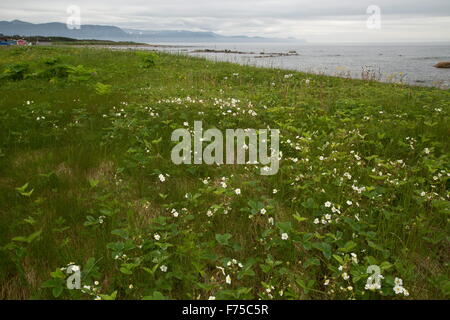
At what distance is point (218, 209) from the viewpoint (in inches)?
175

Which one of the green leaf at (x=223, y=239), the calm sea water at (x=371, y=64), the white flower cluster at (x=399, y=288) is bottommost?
the white flower cluster at (x=399, y=288)

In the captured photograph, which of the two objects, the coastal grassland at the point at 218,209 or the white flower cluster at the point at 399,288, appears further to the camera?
the coastal grassland at the point at 218,209

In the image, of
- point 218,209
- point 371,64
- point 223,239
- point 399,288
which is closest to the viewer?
point 399,288

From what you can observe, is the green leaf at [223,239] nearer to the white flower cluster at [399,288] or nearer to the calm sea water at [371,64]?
the white flower cluster at [399,288]

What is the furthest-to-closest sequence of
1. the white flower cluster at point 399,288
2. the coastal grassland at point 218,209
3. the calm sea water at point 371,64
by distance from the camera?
1. the calm sea water at point 371,64
2. the coastal grassland at point 218,209
3. the white flower cluster at point 399,288

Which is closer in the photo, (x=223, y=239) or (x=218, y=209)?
(x=223, y=239)

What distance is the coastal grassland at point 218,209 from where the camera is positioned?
320cm

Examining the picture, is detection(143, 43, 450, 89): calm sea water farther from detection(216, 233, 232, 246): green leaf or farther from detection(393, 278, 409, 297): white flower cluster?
detection(216, 233, 232, 246): green leaf

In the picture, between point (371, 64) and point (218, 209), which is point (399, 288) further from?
point (371, 64)

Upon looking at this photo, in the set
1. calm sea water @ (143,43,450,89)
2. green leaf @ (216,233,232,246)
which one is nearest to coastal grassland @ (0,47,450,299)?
green leaf @ (216,233,232,246)

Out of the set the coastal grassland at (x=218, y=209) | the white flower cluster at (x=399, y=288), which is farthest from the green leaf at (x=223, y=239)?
the white flower cluster at (x=399, y=288)

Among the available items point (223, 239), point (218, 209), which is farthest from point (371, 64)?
point (223, 239)

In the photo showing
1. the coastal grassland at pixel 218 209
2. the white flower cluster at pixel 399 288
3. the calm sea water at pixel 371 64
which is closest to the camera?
the white flower cluster at pixel 399 288
